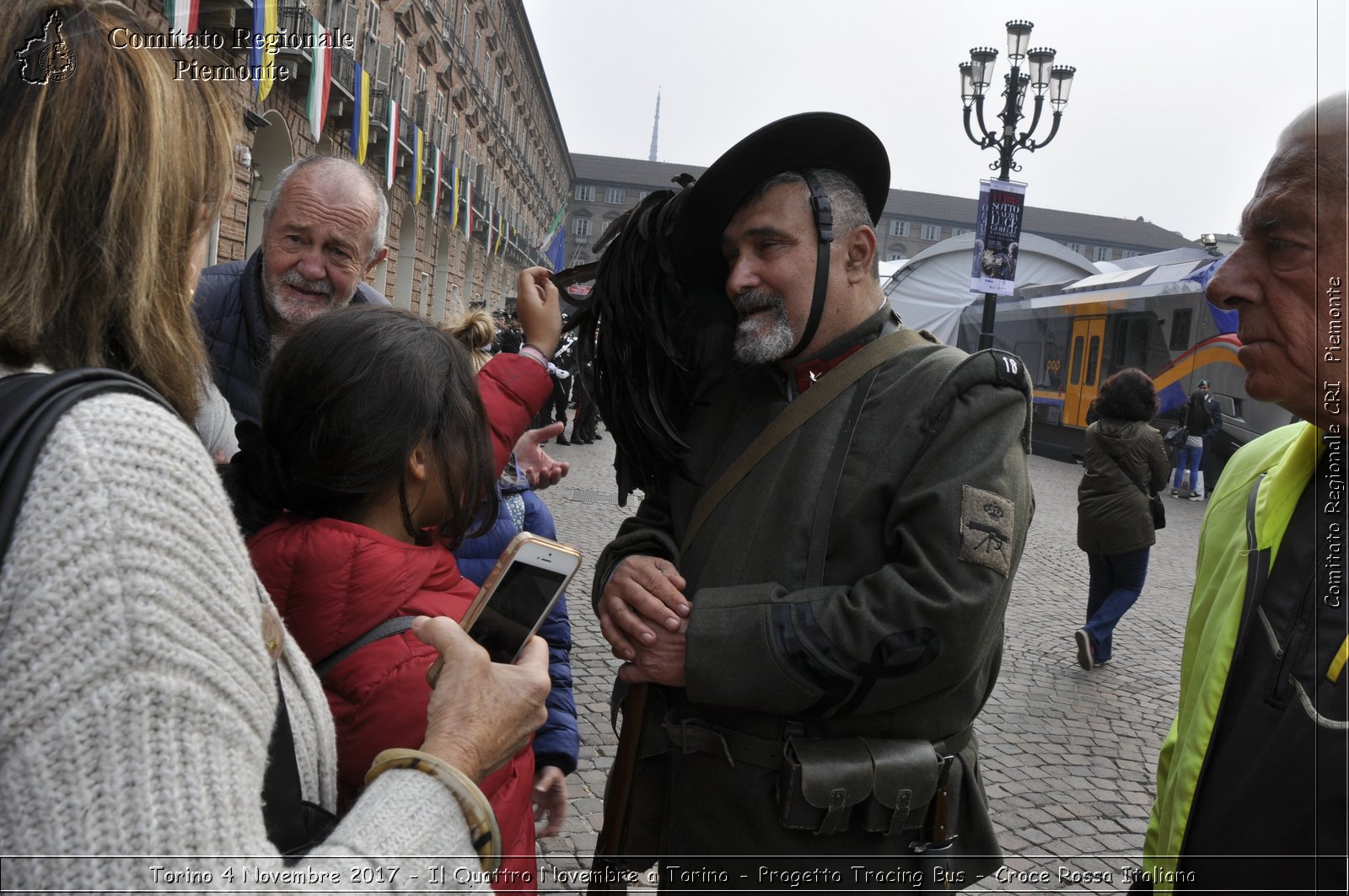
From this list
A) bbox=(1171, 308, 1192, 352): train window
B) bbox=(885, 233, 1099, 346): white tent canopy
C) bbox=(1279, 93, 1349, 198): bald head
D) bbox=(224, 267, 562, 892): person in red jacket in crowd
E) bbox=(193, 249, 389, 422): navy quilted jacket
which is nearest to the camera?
bbox=(1279, 93, 1349, 198): bald head

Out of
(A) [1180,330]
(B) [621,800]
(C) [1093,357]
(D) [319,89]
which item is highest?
(D) [319,89]

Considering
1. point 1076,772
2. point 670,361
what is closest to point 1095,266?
point 1076,772

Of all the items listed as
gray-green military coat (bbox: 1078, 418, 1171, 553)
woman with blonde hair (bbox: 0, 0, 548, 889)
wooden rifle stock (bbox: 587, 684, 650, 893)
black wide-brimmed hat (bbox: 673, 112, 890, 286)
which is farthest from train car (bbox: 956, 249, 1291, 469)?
woman with blonde hair (bbox: 0, 0, 548, 889)

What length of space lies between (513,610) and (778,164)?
3.93 feet

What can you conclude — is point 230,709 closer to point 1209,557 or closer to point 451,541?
point 451,541

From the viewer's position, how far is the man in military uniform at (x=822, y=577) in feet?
5.58

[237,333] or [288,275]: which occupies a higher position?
[288,275]

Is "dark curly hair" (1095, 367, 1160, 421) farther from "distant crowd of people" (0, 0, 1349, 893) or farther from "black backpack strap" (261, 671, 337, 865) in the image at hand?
"black backpack strap" (261, 671, 337, 865)

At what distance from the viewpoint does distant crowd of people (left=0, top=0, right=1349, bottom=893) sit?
0.76 meters

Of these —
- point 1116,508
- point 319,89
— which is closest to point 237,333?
point 1116,508

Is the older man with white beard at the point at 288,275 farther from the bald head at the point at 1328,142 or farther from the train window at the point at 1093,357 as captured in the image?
the train window at the point at 1093,357

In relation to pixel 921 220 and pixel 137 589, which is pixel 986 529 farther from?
pixel 921 220

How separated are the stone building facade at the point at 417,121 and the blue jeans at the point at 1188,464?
12052 mm

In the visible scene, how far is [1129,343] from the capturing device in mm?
Result: 18812
